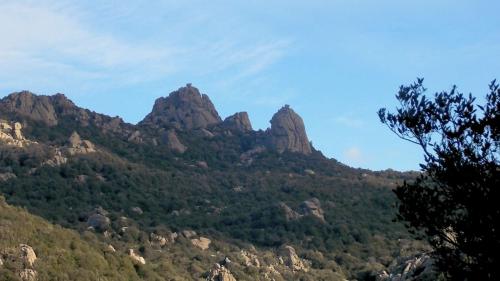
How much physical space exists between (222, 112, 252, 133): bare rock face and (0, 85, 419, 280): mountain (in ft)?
3.46

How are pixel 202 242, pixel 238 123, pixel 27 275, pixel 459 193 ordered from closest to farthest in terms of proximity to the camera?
1. pixel 459 193
2. pixel 27 275
3. pixel 202 242
4. pixel 238 123

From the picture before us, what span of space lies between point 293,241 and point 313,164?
45.6 m

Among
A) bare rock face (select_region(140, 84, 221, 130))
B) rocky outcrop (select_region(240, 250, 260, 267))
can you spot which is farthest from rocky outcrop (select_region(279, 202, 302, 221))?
bare rock face (select_region(140, 84, 221, 130))

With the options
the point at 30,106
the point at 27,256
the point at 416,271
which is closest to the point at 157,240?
the point at 27,256

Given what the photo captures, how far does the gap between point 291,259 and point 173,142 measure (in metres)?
55.7

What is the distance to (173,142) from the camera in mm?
125062

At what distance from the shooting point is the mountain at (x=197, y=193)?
70938 mm

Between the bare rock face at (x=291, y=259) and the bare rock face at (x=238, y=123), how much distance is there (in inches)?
2562

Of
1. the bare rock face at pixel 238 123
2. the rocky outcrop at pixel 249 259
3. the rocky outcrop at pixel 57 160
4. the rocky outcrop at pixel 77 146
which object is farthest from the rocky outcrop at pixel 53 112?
the rocky outcrop at pixel 249 259

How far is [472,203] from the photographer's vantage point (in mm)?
14656

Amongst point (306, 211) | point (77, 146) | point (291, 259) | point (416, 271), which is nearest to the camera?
point (416, 271)

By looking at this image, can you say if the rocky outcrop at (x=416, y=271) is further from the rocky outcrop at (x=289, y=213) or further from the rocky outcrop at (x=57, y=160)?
the rocky outcrop at (x=57, y=160)

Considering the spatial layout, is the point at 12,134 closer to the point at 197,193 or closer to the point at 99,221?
the point at 197,193

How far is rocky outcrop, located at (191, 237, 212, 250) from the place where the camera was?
2936 inches
